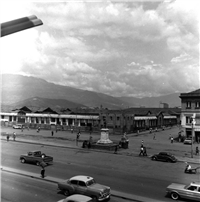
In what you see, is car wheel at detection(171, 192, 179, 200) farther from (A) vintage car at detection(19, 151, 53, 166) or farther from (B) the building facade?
(B) the building facade

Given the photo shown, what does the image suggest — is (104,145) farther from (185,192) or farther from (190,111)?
(190,111)

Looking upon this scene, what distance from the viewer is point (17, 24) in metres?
2.73

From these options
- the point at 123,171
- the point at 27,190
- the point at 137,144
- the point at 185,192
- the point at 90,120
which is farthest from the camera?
the point at 90,120

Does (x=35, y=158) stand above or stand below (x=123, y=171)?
above

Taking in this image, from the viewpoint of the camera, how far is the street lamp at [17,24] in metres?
2.65

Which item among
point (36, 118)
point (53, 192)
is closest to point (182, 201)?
point (53, 192)

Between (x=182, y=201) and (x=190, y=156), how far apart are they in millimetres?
18454

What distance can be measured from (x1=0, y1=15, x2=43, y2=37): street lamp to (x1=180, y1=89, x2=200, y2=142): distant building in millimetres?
49945

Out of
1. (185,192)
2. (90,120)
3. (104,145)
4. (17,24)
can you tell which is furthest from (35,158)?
(90,120)

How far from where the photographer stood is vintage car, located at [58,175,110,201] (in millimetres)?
14418

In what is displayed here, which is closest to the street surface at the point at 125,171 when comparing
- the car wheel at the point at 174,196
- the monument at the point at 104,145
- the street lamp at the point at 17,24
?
the car wheel at the point at 174,196

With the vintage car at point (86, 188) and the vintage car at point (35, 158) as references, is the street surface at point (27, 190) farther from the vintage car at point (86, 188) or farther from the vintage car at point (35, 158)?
the vintage car at point (35, 158)

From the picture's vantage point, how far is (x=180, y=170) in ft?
78.3

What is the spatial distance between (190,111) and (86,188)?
40086mm
